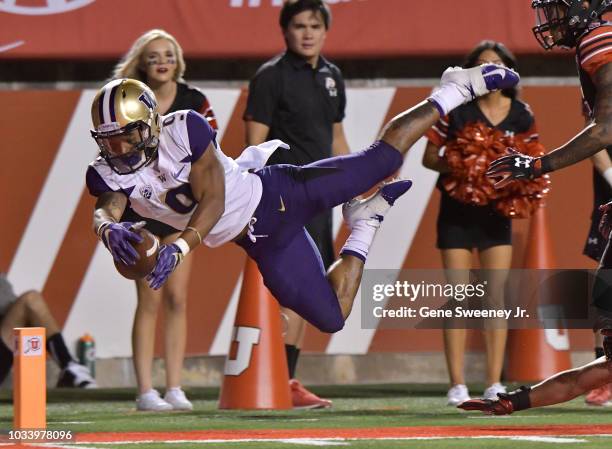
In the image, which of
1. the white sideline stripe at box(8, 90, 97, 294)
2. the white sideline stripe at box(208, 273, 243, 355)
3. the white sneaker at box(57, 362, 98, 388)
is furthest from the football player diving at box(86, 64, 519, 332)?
the white sideline stripe at box(8, 90, 97, 294)

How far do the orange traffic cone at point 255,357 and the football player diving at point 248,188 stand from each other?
1.01 metres

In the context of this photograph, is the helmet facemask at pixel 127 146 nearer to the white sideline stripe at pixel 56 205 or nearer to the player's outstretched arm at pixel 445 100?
the player's outstretched arm at pixel 445 100

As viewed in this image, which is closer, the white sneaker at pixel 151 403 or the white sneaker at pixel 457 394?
the white sneaker at pixel 151 403

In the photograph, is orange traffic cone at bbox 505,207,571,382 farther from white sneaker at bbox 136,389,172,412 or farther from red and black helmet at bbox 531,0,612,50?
red and black helmet at bbox 531,0,612,50

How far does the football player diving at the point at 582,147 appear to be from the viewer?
5.98 m

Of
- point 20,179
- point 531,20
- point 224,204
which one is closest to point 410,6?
Result: point 531,20

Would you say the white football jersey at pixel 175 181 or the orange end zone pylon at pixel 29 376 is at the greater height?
the white football jersey at pixel 175 181

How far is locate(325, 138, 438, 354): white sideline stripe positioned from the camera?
1000cm

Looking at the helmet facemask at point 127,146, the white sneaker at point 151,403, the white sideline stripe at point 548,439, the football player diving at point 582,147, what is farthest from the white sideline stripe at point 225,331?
the white sideline stripe at point 548,439

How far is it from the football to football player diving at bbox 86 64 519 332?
4cm

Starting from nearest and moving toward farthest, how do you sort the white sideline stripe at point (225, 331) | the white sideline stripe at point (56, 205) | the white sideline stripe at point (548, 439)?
the white sideline stripe at point (548, 439) → the white sideline stripe at point (56, 205) → the white sideline stripe at point (225, 331)

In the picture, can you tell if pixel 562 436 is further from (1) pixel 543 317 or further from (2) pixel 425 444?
(1) pixel 543 317

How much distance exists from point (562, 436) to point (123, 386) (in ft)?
13.9

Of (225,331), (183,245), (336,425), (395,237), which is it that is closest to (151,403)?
(336,425)
